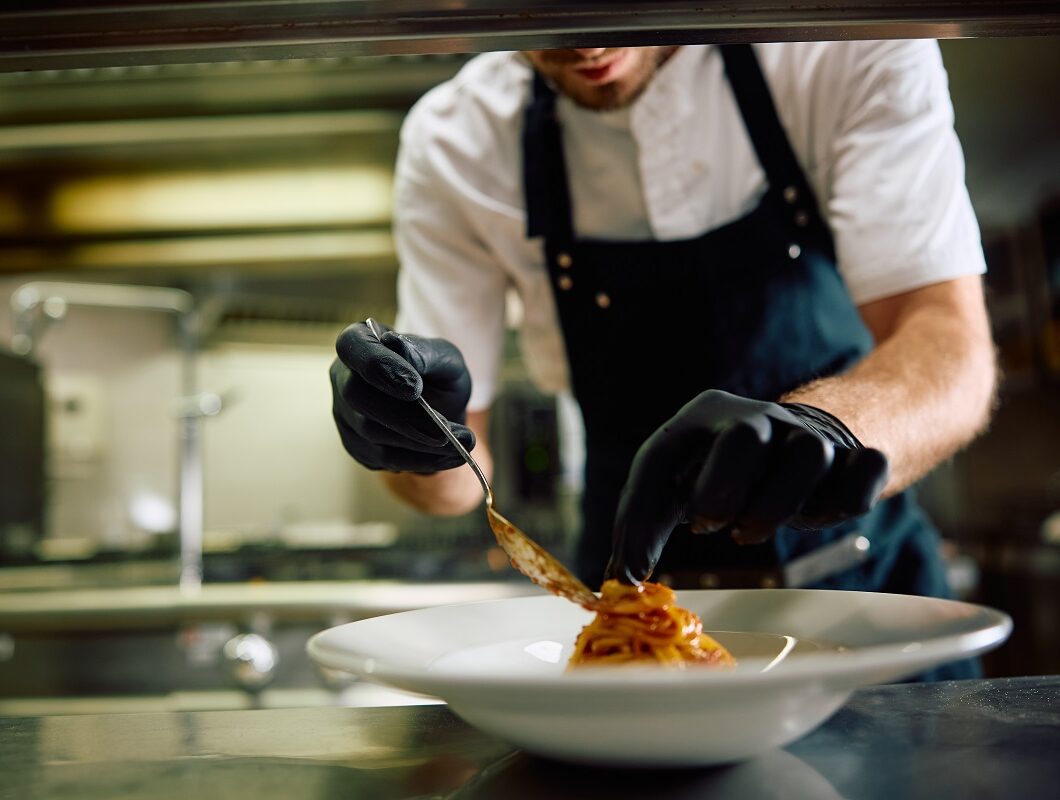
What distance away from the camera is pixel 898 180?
111 centimetres

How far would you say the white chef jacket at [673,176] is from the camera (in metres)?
1.11

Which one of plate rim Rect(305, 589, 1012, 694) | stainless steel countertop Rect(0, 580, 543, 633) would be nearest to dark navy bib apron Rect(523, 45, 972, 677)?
plate rim Rect(305, 589, 1012, 694)

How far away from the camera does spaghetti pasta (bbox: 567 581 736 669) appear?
0.56m

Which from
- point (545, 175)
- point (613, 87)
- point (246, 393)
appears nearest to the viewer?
point (613, 87)

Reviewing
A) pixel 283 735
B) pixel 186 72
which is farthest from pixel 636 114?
pixel 186 72

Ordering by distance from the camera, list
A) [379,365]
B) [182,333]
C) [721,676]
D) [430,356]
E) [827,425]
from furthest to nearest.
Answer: [182,333] → [430,356] → [379,365] → [827,425] → [721,676]

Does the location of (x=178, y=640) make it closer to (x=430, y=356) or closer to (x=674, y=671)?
(x=430, y=356)

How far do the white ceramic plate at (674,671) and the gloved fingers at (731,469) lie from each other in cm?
10

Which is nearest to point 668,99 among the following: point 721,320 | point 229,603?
point 721,320

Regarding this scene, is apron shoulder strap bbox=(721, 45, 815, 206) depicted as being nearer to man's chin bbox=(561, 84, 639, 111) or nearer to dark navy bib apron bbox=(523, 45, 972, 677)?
dark navy bib apron bbox=(523, 45, 972, 677)

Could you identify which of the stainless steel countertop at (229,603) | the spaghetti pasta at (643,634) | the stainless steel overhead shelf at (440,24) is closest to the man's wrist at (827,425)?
the spaghetti pasta at (643,634)

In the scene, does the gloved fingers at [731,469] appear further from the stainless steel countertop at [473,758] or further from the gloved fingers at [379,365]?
the gloved fingers at [379,365]

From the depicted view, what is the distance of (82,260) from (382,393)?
271cm

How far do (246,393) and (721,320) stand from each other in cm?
297
